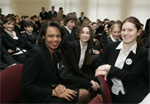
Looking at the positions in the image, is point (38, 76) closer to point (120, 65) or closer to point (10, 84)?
point (10, 84)

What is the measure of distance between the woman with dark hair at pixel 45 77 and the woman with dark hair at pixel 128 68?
34cm

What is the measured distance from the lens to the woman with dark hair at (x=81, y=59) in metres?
2.03

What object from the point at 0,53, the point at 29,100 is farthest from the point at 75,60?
the point at 0,53

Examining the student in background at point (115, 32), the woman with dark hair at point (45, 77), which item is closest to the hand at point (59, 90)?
the woman with dark hair at point (45, 77)

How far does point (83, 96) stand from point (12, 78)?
0.71 m

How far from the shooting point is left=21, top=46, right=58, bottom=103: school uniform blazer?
1.24 metres

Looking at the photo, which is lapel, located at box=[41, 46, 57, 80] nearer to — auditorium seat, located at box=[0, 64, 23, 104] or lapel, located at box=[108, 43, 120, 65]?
auditorium seat, located at box=[0, 64, 23, 104]

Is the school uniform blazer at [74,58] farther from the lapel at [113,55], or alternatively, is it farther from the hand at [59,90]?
the hand at [59,90]

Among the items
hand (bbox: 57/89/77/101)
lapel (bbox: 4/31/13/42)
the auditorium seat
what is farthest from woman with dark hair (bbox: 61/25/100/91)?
lapel (bbox: 4/31/13/42)

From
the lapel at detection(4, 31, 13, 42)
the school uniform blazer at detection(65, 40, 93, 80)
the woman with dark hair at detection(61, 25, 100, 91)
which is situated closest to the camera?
the woman with dark hair at detection(61, 25, 100, 91)

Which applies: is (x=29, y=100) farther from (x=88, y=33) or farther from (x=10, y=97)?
(x=88, y=33)

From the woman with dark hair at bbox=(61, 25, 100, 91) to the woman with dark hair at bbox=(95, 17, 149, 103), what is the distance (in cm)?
51

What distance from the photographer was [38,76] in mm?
1327

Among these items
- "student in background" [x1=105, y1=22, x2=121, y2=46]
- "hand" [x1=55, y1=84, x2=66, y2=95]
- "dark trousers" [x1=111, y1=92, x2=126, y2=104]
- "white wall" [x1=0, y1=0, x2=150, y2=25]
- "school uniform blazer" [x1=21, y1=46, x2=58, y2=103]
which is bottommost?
"dark trousers" [x1=111, y1=92, x2=126, y2=104]
